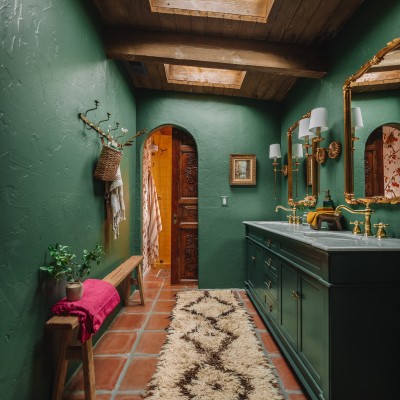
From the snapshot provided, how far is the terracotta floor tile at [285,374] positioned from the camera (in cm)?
174

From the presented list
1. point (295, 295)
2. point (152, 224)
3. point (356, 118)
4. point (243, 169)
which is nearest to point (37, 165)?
point (295, 295)

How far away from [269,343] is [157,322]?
111cm

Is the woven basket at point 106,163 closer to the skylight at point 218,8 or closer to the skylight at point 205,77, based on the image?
the skylight at point 218,8

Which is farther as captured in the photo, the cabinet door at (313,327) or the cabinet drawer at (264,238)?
the cabinet drawer at (264,238)

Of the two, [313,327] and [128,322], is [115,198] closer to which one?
[128,322]

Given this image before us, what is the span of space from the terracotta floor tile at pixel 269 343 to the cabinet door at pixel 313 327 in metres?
0.44

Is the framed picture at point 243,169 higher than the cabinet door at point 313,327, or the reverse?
the framed picture at point 243,169

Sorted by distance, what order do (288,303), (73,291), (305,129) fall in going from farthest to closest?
1. (305,129)
2. (288,303)
3. (73,291)

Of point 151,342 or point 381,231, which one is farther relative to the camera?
point 151,342

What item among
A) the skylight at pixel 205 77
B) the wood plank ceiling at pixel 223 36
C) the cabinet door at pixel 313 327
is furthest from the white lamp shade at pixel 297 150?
the cabinet door at pixel 313 327

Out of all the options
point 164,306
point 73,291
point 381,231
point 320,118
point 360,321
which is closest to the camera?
point 360,321

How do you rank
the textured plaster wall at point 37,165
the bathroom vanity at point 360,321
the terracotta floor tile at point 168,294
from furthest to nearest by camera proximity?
the terracotta floor tile at point 168,294 < the bathroom vanity at point 360,321 < the textured plaster wall at point 37,165

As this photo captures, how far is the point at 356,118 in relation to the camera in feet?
6.88

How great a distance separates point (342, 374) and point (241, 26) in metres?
2.72
